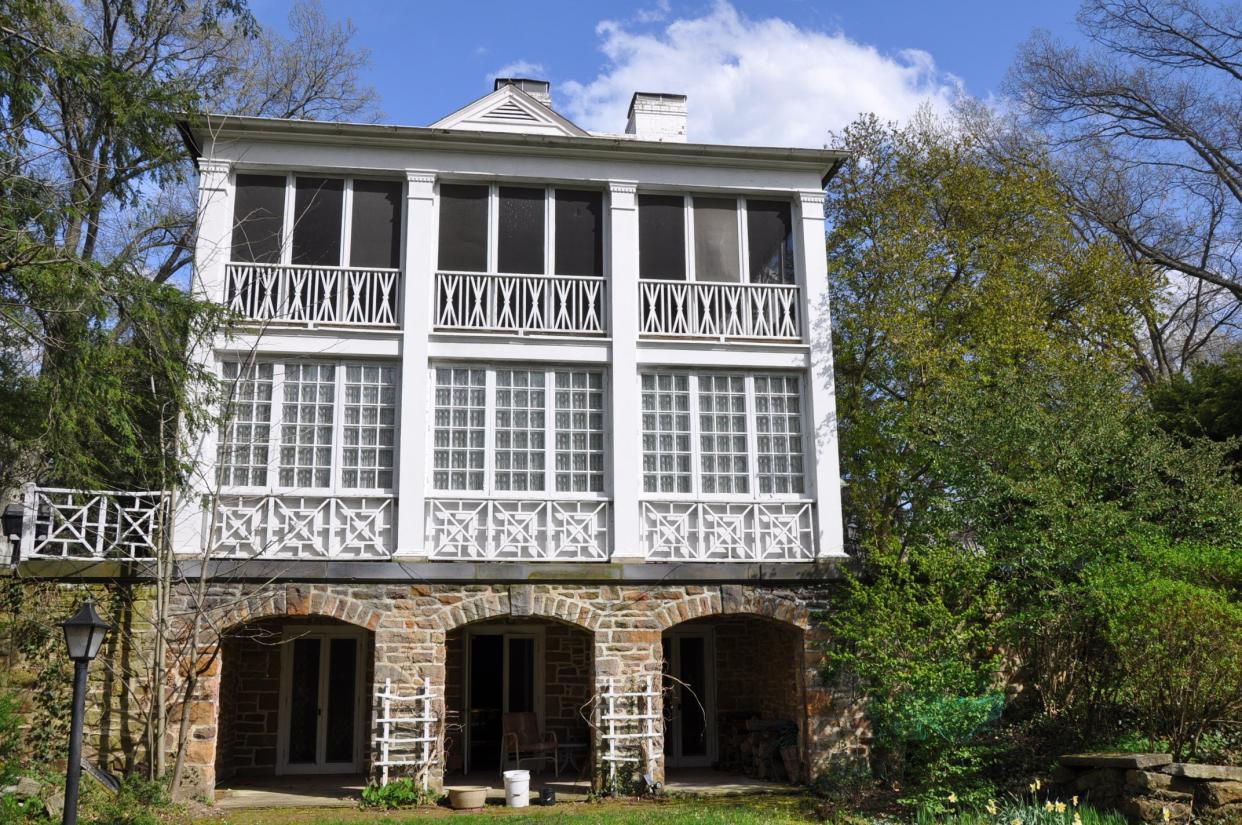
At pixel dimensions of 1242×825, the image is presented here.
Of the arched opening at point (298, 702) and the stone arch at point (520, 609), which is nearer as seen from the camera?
the stone arch at point (520, 609)

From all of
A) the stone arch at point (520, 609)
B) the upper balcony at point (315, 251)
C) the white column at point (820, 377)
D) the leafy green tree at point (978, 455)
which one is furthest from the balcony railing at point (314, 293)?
the leafy green tree at point (978, 455)

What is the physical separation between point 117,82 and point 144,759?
683 centimetres

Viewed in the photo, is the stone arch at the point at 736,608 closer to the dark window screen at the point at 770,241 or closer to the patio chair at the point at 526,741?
the patio chair at the point at 526,741

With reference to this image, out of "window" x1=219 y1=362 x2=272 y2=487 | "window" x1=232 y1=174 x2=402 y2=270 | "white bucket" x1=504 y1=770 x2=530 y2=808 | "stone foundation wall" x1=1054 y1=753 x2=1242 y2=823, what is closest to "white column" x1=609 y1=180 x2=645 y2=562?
"white bucket" x1=504 y1=770 x2=530 y2=808

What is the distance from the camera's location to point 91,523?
11086mm

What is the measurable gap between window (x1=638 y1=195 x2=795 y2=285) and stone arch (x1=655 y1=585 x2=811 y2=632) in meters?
4.00

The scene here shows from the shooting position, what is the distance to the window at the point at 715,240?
12.9 meters

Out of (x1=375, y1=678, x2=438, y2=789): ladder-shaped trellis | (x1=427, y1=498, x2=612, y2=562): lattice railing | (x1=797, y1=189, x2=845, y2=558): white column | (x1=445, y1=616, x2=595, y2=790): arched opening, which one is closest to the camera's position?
(x1=375, y1=678, x2=438, y2=789): ladder-shaped trellis

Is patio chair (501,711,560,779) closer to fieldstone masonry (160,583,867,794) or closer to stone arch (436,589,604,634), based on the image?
fieldstone masonry (160,583,867,794)

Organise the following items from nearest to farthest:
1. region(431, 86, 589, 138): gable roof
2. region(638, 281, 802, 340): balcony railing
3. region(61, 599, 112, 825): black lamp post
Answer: region(61, 599, 112, 825): black lamp post
region(638, 281, 802, 340): balcony railing
region(431, 86, 589, 138): gable roof

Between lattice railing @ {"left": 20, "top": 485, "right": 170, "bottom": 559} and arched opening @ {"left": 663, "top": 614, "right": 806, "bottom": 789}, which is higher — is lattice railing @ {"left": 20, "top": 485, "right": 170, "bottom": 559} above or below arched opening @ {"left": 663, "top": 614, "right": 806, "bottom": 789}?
above

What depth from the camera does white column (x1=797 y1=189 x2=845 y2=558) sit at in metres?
12.2

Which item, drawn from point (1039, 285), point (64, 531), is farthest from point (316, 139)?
point (1039, 285)

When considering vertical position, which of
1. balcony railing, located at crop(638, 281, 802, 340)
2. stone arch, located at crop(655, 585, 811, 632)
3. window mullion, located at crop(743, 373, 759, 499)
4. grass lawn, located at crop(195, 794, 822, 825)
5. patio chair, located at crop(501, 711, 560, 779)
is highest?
balcony railing, located at crop(638, 281, 802, 340)
